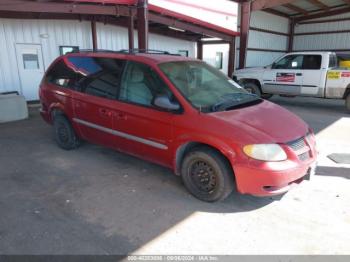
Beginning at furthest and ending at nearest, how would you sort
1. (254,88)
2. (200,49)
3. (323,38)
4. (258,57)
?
1. (323,38)
2. (258,57)
3. (200,49)
4. (254,88)

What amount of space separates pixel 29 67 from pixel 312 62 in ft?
32.4

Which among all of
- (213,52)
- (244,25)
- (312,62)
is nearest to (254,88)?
(312,62)

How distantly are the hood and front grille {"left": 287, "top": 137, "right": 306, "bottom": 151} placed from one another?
0.04 meters

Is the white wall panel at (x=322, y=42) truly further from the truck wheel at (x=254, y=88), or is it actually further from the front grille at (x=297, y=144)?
the front grille at (x=297, y=144)

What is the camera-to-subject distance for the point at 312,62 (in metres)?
10.2

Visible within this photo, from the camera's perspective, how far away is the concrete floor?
2.89m

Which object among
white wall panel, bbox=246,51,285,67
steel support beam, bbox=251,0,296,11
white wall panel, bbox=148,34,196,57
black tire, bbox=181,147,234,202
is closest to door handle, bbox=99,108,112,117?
black tire, bbox=181,147,234,202

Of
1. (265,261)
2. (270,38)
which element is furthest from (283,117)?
(270,38)

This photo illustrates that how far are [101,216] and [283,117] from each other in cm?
259

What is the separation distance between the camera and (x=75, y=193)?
3.94 meters

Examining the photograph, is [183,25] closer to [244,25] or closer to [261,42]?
[244,25]

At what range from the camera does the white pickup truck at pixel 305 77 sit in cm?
981

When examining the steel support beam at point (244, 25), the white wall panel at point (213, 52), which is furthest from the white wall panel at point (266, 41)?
the steel support beam at point (244, 25)

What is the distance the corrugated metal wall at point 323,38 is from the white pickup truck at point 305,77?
10.9m
